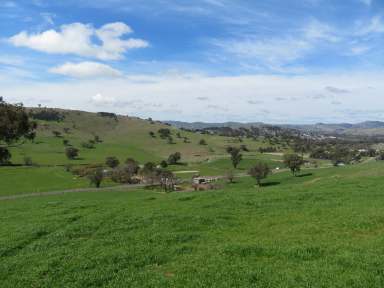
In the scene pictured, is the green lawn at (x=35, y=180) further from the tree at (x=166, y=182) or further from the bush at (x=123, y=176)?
the tree at (x=166, y=182)

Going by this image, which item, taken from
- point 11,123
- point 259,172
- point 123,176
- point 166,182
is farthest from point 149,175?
point 11,123

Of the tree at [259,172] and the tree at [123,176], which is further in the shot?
the tree at [123,176]

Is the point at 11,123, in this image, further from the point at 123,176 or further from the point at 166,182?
the point at 123,176

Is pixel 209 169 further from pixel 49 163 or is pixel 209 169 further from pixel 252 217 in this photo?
pixel 252 217

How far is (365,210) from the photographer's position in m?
18.4

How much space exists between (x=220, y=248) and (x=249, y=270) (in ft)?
7.31

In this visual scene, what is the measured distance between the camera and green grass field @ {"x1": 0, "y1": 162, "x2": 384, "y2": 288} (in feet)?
36.0

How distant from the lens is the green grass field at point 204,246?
11.0 metres

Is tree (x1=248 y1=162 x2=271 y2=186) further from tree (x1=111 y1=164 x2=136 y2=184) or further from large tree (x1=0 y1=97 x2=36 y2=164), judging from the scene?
large tree (x1=0 y1=97 x2=36 y2=164)

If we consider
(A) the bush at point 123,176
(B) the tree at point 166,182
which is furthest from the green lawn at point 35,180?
(B) the tree at point 166,182

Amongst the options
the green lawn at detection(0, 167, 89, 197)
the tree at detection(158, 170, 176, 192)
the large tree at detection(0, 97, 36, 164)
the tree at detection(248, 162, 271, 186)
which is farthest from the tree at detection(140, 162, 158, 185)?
the large tree at detection(0, 97, 36, 164)

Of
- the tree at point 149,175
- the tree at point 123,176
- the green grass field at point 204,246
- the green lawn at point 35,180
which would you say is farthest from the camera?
the tree at point 123,176

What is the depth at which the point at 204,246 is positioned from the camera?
45.9ft

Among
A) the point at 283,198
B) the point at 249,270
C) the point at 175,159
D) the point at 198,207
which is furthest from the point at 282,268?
the point at 175,159
